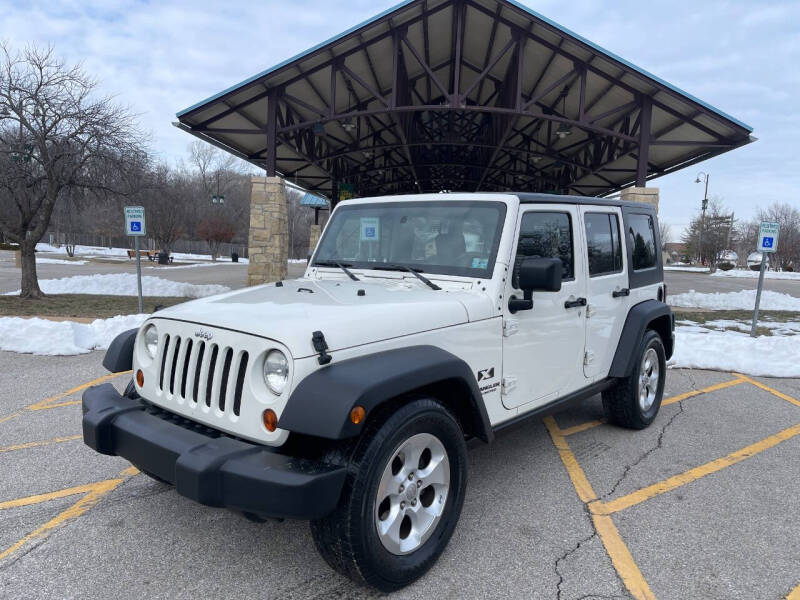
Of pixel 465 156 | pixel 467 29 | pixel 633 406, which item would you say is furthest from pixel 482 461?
pixel 465 156

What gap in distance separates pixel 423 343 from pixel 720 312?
13.4 meters

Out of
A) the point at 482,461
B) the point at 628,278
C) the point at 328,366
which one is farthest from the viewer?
the point at 628,278

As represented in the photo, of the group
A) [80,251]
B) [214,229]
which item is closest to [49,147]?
[214,229]

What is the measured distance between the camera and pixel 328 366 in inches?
93.2

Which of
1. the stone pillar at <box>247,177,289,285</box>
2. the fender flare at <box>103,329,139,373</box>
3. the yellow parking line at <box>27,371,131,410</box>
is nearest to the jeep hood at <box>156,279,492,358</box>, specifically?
the fender flare at <box>103,329,139,373</box>

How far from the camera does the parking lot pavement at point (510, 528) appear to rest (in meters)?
2.62

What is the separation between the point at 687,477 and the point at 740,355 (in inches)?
178

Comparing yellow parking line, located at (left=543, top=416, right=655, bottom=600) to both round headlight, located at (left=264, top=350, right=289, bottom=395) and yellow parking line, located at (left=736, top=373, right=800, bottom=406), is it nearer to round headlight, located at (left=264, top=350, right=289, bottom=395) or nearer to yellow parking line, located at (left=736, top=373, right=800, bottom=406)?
round headlight, located at (left=264, top=350, right=289, bottom=395)

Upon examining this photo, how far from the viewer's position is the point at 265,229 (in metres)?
14.6

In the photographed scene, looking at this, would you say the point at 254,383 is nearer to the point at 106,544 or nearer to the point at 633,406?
the point at 106,544

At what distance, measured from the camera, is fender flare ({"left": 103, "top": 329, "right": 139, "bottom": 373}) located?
3121 millimetres

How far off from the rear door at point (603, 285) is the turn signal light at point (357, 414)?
2.34 m

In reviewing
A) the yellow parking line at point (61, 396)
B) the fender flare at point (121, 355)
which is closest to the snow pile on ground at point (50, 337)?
the yellow parking line at point (61, 396)

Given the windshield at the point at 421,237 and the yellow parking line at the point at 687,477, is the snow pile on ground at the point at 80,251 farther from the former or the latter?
the yellow parking line at the point at 687,477
